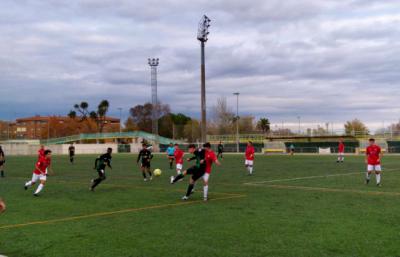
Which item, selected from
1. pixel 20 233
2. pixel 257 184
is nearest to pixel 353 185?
pixel 257 184

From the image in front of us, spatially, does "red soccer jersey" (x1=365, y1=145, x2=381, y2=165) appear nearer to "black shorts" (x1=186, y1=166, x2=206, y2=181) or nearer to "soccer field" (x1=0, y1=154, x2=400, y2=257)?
"soccer field" (x1=0, y1=154, x2=400, y2=257)

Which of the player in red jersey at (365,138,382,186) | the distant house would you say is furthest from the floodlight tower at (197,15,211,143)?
the distant house

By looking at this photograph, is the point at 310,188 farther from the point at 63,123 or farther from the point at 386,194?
the point at 63,123

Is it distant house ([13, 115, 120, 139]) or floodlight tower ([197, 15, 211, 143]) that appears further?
distant house ([13, 115, 120, 139])

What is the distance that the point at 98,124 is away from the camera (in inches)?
5059

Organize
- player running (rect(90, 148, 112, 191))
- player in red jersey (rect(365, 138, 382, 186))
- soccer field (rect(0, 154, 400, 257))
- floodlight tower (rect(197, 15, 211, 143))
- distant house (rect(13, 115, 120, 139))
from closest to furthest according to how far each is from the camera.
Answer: soccer field (rect(0, 154, 400, 257)), player running (rect(90, 148, 112, 191)), player in red jersey (rect(365, 138, 382, 186)), floodlight tower (rect(197, 15, 211, 143)), distant house (rect(13, 115, 120, 139))

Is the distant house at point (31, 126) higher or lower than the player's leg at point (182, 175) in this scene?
higher

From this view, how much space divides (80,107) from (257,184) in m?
113

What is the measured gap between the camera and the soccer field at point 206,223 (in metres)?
8.14

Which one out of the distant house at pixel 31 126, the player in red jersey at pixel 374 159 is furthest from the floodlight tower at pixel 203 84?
the distant house at pixel 31 126

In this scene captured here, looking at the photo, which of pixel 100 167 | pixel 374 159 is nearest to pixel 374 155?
pixel 374 159

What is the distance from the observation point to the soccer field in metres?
8.14

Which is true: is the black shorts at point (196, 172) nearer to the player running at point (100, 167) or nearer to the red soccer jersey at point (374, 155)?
the player running at point (100, 167)

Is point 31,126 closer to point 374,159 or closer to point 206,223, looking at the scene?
point 374,159
